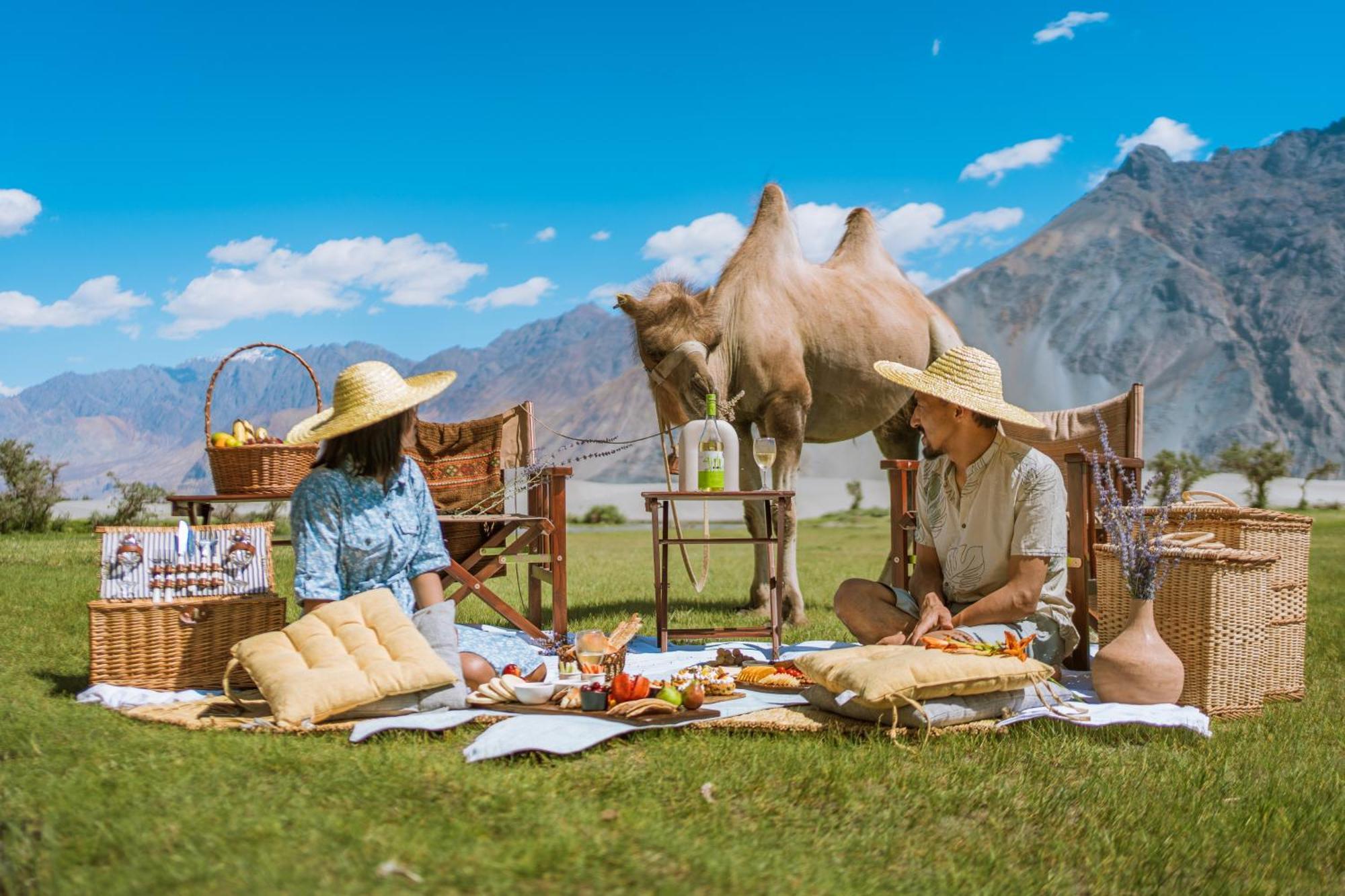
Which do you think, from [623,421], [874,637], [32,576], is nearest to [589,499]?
[32,576]

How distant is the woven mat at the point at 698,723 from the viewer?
153 inches

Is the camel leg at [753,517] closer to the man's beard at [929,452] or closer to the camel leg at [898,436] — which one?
the camel leg at [898,436]

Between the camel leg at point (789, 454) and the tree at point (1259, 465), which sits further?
the tree at point (1259, 465)

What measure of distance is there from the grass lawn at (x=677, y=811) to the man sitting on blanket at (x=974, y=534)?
585mm

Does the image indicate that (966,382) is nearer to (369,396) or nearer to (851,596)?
(851,596)

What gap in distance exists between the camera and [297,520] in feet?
14.1

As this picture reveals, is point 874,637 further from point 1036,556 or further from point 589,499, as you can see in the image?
point 589,499

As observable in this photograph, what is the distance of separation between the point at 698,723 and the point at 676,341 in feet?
11.7

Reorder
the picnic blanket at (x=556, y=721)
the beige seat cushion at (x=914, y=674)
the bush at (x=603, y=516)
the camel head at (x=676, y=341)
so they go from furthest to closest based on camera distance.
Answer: the bush at (x=603, y=516), the camel head at (x=676, y=341), the beige seat cushion at (x=914, y=674), the picnic blanket at (x=556, y=721)

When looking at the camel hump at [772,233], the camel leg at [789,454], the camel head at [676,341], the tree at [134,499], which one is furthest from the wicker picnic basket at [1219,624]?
the tree at [134,499]

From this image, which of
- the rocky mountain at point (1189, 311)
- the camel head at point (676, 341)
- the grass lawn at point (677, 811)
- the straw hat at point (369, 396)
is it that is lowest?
the grass lawn at point (677, 811)

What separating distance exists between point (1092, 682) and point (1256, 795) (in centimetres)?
117

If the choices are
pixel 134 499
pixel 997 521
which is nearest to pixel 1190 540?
pixel 997 521

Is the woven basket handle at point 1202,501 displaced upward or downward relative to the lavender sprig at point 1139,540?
upward
